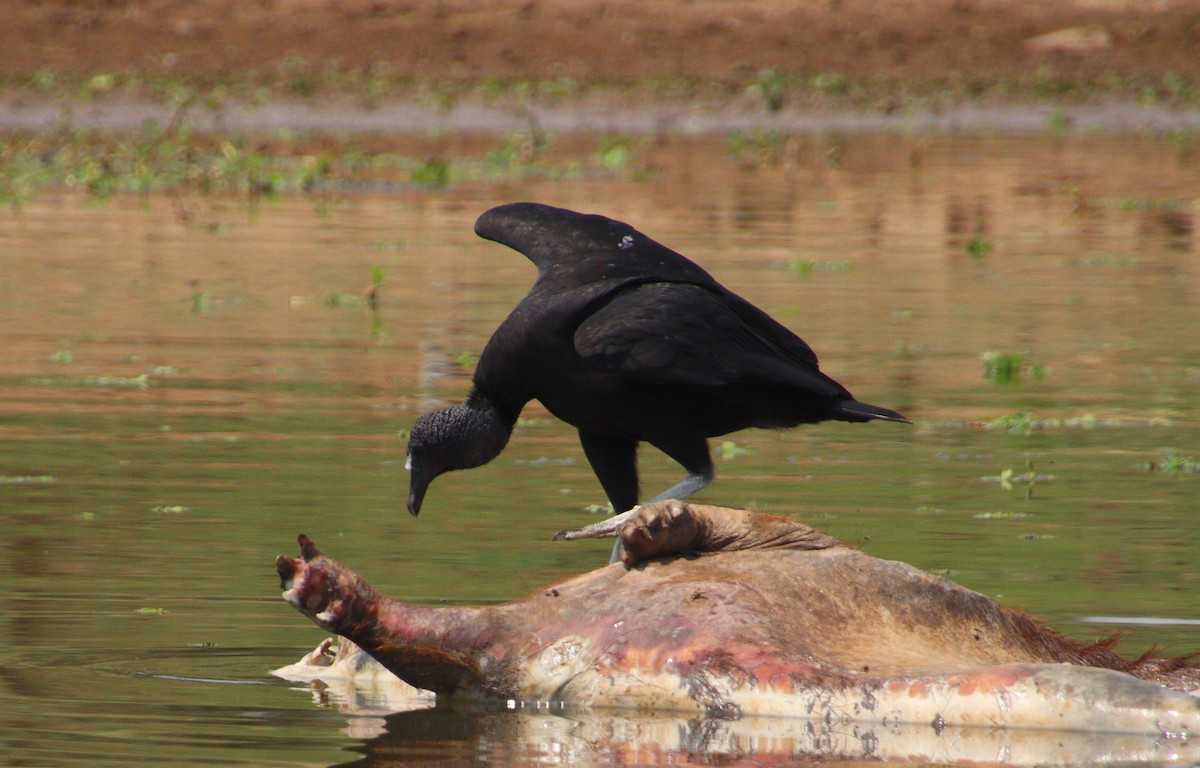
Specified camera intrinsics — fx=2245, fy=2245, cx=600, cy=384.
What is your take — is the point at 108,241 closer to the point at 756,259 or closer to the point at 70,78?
the point at 756,259

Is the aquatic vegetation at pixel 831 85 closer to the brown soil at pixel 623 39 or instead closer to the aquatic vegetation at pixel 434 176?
the brown soil at pixel 623 39

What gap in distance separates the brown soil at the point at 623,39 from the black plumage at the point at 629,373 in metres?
26.1

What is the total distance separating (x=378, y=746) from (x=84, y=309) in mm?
8692

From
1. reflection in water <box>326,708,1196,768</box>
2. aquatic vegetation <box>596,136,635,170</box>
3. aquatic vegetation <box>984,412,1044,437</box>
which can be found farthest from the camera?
aquatic vegetation <box>596,136,635,170</box>

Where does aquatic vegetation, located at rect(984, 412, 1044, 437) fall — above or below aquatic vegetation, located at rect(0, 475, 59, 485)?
below

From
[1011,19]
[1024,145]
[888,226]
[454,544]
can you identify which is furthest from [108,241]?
[1011,19]

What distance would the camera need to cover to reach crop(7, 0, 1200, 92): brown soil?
33.3 metres

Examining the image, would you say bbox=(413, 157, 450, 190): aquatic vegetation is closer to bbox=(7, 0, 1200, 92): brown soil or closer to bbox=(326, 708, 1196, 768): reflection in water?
bbox=(7, 0, 1200, 92): brown soil

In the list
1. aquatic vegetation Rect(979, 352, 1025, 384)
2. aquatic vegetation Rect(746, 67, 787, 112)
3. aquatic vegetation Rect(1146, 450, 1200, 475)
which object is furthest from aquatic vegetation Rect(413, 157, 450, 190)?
aquatic vegetation Rect(1146, 450, 1200, 475)

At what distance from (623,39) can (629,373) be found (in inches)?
1127

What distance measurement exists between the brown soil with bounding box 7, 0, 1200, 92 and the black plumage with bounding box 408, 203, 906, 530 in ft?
85.7

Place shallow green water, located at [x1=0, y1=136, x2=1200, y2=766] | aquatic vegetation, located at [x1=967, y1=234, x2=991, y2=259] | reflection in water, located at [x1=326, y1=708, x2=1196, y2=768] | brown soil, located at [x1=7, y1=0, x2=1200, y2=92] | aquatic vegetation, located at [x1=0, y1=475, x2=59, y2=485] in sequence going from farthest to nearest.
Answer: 1. brown soil, located at [x1=7, y1=0, x2=1200, y2=92]
2. aquatic vegetation, located at [x1=967, y1=234, x2=991, y2=259]
3. aquatic vegetation, located at [x1=0, y1=475, x2=59, y2=485]
4. shallow green water, located at [x1=0, y1=136, x2=1200, y2=766]
5. reflection in water, located at [x1=326, y1=708, x2=1196, y2=768]

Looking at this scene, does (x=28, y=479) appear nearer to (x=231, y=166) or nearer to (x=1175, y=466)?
(x=1175, y=466)

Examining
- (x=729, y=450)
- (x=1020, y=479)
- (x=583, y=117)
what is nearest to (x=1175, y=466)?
(x=1020, y=479)
